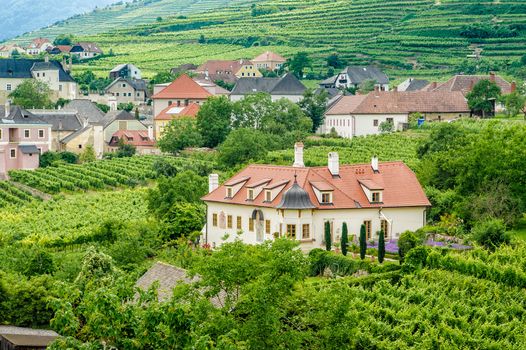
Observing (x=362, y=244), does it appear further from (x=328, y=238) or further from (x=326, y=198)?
(x=326, y=198)

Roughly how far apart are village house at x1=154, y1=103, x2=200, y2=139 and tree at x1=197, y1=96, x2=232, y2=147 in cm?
685

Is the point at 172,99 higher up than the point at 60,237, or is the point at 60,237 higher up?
the point at 172,99

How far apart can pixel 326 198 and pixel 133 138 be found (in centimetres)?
5510

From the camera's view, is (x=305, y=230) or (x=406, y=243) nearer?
(x=406, y=243)

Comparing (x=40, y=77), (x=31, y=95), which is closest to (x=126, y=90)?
(x=40, y=77)

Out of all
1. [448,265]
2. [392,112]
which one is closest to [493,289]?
[448,265]

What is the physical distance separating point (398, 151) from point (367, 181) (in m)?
22.4

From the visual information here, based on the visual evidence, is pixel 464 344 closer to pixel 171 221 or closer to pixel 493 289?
pixel 493 289

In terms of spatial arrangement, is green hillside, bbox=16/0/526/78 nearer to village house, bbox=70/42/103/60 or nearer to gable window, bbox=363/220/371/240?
village house, bbox=70/42/103/60

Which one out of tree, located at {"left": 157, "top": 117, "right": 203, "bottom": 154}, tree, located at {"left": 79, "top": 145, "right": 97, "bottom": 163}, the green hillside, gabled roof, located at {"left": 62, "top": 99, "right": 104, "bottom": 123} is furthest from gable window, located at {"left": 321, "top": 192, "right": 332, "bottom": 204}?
the green hillside

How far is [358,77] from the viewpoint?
125m

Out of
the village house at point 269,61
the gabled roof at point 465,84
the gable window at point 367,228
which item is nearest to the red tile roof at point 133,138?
the gabled roof at point 465,84

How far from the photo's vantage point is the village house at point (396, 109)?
87.0 meters

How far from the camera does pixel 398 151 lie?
68.9m
